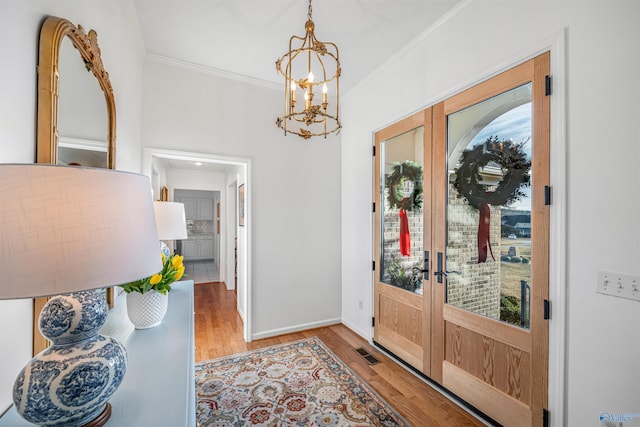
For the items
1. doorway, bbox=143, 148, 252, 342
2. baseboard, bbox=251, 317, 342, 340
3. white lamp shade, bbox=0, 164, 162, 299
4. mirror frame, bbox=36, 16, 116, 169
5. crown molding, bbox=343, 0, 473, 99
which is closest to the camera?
white lamp shade, bbox=0, 164, 162, 299

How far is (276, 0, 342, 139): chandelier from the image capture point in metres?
1.57

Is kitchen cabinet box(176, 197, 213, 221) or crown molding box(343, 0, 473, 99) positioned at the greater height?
crown molding box(343, 0, 473, 99)

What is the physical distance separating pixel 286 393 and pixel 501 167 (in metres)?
2.26

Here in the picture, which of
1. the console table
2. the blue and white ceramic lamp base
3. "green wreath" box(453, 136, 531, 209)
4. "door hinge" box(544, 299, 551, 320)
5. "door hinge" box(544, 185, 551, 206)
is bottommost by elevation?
the console table

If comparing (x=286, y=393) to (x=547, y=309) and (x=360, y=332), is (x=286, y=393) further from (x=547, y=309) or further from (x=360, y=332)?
(x=547, y=309)

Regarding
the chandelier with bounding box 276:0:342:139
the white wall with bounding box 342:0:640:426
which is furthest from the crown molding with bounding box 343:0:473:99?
the chandelier with bounding box 276:0:342:139

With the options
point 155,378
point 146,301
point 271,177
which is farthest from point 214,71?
point 155,378

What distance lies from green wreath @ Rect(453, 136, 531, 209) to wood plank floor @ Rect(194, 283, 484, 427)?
58.1 inches

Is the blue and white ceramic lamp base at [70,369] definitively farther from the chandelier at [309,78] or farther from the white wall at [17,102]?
the chandelier at [309,78]

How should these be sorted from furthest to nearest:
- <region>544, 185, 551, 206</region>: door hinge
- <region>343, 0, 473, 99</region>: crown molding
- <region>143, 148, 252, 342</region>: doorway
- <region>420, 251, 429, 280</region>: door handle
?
<region>143, 148, 252, 342</region>: doorway < <region>420, 251, 429, 280</region>: door handle < <region>343, 0, 473, 99</region>: crown molding < <region>544, 185, 551, 206</region>: door hinge

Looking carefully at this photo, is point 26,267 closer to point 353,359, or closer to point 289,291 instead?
point 353,359

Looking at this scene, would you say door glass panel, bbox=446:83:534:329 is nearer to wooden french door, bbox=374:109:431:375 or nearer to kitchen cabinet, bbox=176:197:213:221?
wooden french door, bbox=374:109:431:375

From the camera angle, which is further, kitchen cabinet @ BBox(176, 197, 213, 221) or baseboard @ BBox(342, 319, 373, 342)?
kitchen cabinet @ BBox(176, 197, 213, 221)

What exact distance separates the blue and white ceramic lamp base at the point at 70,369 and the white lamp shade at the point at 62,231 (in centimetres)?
25
